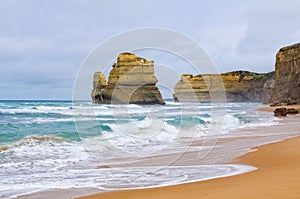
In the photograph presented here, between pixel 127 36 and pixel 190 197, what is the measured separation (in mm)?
9022

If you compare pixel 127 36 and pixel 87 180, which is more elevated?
pixel 127 36

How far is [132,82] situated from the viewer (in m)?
56.2

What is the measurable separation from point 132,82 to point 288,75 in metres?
23.8

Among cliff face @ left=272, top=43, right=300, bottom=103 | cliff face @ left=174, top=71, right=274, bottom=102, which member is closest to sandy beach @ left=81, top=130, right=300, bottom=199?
cliff face @ left=272, top=43, right=300, bottom=103

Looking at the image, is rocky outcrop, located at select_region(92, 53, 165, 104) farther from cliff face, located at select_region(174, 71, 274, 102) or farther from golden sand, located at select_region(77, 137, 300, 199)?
golden sand, located at select_region(77, 137, 300, 199)

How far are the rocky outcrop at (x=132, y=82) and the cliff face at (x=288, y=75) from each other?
66.2 feet

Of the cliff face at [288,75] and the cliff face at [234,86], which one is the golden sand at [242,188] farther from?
the cliff face at [234,86]

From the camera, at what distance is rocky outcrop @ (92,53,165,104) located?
Answer: 58.3m


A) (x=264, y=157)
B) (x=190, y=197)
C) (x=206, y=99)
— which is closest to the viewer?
(x=190, y=197)

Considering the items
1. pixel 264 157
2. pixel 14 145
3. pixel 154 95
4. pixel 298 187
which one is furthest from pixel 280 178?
pixel 154 95

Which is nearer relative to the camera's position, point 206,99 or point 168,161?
point 168,161

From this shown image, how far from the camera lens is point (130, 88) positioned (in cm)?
5422

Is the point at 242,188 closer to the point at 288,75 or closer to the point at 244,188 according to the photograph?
the point at 244,188

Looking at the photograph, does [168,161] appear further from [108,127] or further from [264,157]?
[108,127]
